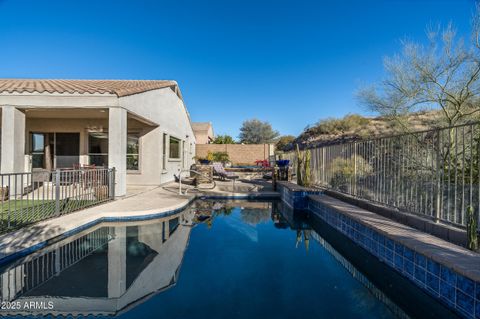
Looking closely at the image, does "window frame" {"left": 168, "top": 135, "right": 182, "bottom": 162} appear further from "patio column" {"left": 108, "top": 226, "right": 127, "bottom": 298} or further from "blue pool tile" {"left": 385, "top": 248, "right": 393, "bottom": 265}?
"blue pool tile" {"left": 385, "top": 248, "right": 393, "bottom": 265}

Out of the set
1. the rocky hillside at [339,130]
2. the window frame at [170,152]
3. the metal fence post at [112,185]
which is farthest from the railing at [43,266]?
the rocky hillside at [339,130]

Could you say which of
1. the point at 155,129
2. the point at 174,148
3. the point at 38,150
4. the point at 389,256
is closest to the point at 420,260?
the point at 389,256

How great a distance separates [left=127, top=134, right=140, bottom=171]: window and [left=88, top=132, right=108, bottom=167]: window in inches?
42.1

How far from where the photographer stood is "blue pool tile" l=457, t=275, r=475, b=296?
8.24 feet

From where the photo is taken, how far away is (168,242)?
5316 millimetres

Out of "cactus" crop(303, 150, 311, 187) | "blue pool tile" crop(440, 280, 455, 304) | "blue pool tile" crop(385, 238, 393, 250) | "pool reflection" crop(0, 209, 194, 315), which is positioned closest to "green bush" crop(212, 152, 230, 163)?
"cactus" crop(303, 150, 311, 187)

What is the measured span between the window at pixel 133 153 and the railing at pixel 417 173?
8969 mm

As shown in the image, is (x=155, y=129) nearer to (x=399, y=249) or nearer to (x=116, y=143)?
(x=116, y=143)

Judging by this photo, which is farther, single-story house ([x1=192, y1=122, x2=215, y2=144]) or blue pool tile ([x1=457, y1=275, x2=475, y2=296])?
single-story house ([x1=192, y1=122, x2=215, y2=144])

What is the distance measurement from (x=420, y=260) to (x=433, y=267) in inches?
9.0

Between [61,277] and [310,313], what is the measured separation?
3.43 metres

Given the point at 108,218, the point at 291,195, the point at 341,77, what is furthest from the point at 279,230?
the point at 341,77

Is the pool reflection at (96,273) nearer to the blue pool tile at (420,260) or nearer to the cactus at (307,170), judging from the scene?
the blue pool tile at (420,260)

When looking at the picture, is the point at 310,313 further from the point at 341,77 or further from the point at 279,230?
the point at 341,77
